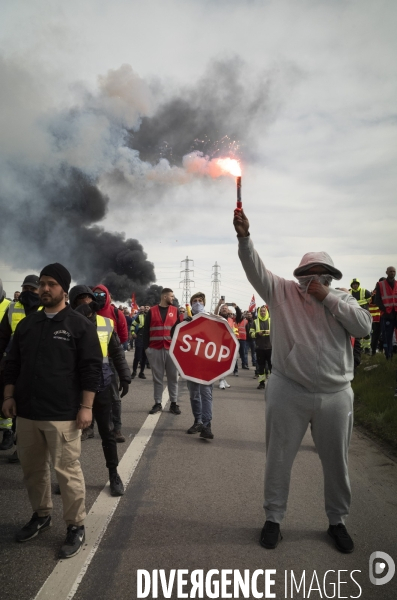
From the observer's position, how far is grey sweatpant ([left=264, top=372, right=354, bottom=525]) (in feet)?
11.1

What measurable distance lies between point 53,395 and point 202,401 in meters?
3.46

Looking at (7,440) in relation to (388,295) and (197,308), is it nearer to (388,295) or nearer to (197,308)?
(197,308)

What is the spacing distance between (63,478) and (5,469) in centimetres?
188

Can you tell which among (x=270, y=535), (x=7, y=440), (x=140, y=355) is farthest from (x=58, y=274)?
(x=140, y=355)

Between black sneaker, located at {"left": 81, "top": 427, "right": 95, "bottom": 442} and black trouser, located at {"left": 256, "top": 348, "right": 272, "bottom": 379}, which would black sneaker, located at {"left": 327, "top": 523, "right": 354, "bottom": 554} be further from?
black trouser, located at {"left": 256, "top": 348, "right": 272, "bottom": 379}

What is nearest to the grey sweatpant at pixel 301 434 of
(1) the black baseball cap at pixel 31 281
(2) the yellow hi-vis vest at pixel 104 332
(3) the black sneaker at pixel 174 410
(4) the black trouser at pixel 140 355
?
(2) the yellow hi-vis vest at pixel 104 332

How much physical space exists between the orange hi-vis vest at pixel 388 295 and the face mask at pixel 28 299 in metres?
7.46

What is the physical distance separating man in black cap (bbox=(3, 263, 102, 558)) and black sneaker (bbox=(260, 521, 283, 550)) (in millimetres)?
1250

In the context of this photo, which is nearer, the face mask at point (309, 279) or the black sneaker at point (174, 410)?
the face mask at point (309, 279)

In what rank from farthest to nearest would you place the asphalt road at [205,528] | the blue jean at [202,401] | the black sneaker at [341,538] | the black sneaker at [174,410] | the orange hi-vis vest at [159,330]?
1. the orange hi-vis vest at [159,330]
2. the black sneaker at [174,410]
3. the blue jean at [202,401]
4. the black sneaker at [341,538]
5. the asphalt road at [205,528]

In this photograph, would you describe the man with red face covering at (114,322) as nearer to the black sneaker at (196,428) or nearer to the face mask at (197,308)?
the black sneaker at (196,428)

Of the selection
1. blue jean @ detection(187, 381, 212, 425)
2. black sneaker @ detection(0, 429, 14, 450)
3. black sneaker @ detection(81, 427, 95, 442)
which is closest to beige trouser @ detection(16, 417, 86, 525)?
black sneaker @ detection(0, 429, 14, 450)

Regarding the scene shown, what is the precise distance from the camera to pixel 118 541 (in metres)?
3.29

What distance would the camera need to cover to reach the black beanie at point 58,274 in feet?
11.3
